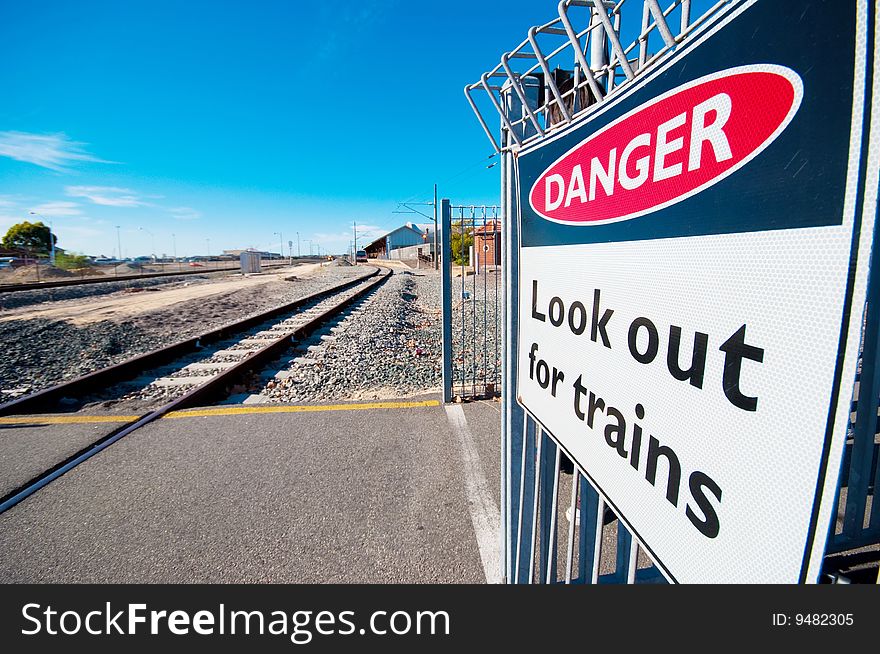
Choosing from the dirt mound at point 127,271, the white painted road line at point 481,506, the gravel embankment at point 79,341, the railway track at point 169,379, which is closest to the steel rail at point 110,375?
the railway track at point 169,379

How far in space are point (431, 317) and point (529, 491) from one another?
11629mm

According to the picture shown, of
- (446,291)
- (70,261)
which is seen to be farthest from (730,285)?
(70,261)

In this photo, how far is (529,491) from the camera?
204 cm

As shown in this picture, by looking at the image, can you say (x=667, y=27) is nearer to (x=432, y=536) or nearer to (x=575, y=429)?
(x=575, y=429)

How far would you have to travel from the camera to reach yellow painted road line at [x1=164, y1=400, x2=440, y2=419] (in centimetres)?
508

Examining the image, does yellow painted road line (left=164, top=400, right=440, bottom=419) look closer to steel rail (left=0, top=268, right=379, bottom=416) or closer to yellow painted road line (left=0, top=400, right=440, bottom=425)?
yellow painted road line (left=0, top=400, right=440, bottom=425)

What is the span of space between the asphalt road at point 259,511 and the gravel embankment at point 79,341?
440cm

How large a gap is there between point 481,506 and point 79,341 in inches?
421

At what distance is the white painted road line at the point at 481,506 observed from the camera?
105 inches

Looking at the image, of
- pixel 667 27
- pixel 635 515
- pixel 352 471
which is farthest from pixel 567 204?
pixel 352 471

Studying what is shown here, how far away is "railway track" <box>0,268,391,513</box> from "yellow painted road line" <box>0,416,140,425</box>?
231 mm

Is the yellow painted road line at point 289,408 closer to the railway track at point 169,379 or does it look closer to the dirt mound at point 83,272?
the railway track at point 169,379

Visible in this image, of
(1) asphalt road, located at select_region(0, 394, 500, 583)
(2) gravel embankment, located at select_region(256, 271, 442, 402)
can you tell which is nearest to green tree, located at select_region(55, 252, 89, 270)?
(2) gravel embankment, located at select_region(256, 271, 442, 402)

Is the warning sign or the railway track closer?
the warning sign
